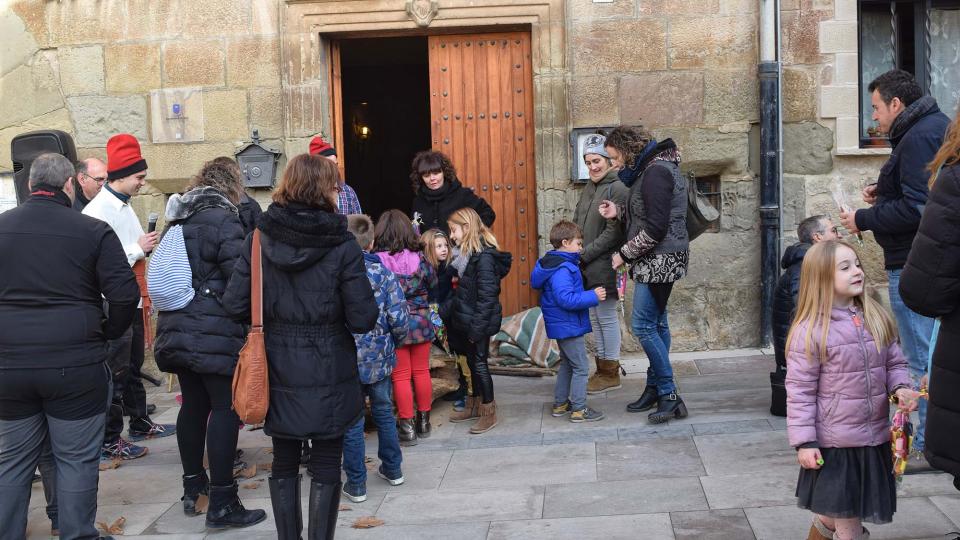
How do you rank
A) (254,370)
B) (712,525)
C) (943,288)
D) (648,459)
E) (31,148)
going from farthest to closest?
(31,148) < (648,459) < (712,525) < (254,370) < (943,288)

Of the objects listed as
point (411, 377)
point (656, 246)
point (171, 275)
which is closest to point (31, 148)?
point (171, 275)

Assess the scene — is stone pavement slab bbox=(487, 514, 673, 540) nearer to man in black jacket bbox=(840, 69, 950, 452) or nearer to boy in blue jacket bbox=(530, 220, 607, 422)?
man in black jacket bbox=(840, 69, 950, 452)

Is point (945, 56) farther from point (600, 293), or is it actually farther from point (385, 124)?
point (385, 124)

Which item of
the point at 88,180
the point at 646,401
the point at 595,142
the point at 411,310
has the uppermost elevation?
the point at 595,142

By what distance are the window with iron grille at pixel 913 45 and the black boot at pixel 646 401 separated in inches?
117

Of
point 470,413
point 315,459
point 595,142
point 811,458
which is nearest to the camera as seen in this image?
point 811,458

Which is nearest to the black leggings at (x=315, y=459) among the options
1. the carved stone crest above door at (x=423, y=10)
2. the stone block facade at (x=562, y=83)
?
the stone block facade at (x=562, y=83)

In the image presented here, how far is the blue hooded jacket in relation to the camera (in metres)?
6.52

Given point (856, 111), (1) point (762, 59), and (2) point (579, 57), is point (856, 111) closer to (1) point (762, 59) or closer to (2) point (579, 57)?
(1) point (762, 59)

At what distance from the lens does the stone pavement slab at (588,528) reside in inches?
184

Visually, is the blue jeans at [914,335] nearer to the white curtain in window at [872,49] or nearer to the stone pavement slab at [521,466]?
the stone pavement slab at [521,466]

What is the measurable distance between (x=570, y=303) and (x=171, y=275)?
2.47m

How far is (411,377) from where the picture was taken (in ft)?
21.1

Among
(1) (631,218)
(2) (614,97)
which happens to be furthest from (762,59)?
(1) (631,218)
